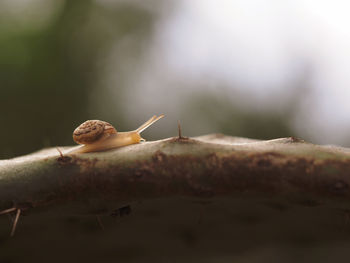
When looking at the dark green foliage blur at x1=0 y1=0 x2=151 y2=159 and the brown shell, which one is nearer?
the brown shell

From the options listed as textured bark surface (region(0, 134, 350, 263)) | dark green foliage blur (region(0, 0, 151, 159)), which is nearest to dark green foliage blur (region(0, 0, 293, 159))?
dark green foliage blur (region(0, 0, 151, 159))

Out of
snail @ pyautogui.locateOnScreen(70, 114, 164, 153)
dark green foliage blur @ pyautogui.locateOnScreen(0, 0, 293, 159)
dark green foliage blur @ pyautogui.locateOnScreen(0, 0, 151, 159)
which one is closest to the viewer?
snail @ pyautogui.locateOnScreen(70, 114, 164, 153)

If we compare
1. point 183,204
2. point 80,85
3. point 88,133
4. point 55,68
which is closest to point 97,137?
point 88,133

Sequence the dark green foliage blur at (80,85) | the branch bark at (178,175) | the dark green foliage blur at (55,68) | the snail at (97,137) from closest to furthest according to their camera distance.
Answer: the branch bark at (178,175)
the snail at (97,137)
the dark green foliage blur at (55,68)
the dark green foliage blur at (80,85)

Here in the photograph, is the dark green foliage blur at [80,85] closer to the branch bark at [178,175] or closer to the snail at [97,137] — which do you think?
the snail at [97,137]

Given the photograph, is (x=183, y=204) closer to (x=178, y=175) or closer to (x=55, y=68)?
(x=178, y=175)

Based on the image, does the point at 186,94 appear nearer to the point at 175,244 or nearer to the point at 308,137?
the point at 308,137

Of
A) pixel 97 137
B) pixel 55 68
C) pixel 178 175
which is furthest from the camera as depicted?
pixel 55 68

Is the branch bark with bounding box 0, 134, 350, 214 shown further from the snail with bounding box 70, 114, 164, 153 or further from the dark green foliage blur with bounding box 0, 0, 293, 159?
the dark green foliage blur with bounding box 0, 0, 293, 159

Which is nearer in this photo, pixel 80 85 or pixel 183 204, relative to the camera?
pixel 183 204

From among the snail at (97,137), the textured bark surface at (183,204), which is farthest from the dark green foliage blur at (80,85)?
the textured bark surface at (183,204)
